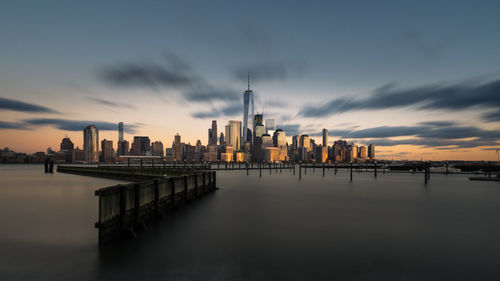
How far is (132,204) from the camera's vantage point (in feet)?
57.0

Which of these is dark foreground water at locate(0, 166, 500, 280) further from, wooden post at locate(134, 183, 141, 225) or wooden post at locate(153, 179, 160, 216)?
wooden post at locate(134, 183, 141, 225)

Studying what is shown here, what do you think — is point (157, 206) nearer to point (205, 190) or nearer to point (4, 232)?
point (4, 232)

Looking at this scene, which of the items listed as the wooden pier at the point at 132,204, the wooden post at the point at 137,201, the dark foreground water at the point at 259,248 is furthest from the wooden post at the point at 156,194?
the wooden post at the point at 137,201

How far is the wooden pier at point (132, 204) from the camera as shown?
48.4ft

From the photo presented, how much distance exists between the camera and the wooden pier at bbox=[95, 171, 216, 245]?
14.7 meters

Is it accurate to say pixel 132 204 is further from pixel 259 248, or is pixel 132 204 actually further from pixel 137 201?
pixel 259 248

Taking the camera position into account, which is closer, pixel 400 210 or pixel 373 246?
pixel 373 246

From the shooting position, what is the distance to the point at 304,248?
16.2 meters

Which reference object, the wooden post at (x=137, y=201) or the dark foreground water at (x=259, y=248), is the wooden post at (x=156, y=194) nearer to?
the dark foreground water at (x=259, y=248)

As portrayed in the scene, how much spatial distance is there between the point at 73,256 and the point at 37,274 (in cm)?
234

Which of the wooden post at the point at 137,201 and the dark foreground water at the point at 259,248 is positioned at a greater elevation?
the wooden post at the point at 137,201

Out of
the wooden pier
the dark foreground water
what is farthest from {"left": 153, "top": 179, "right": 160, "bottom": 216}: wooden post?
the dark foreground water

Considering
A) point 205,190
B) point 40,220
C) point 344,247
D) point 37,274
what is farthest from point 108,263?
point 205,190

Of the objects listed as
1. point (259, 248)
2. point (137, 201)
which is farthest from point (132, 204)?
point (259, 248)
